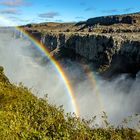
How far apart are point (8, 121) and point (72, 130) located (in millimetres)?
5405

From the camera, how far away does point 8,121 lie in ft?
101

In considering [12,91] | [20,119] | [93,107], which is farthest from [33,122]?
[93,107]

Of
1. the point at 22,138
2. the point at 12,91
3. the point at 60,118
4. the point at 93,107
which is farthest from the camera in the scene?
the point at 93,107

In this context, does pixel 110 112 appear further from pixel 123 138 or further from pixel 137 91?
pixel 123 138

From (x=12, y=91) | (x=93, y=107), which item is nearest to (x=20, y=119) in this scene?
(x=12, y=91)

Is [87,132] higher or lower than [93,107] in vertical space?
higher

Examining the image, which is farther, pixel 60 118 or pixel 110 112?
pixel 110 112

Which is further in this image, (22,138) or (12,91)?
(12,91)

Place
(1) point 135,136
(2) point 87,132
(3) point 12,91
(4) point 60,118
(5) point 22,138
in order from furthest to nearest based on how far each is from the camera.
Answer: (3) point 12,91
(4) point 60,118
(1) point 135,136
(2) point 87,132
(5) point 22,138

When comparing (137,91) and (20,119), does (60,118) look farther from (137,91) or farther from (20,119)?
(137,91)

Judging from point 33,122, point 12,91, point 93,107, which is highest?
point 33,122

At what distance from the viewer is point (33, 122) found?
104 feet

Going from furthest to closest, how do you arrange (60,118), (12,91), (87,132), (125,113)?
(125,113) < (12,91) < (60,118) < (87,132)

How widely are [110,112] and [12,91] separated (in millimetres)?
120810
